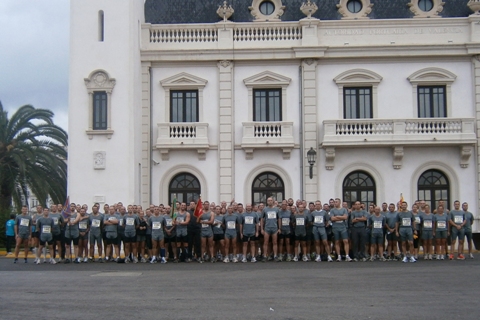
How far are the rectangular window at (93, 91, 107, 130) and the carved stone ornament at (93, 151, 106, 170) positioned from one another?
104 cm

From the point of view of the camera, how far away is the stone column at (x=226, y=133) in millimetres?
30047

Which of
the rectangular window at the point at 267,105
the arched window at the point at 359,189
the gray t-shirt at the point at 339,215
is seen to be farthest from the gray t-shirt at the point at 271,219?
the rectangular window at the point at 267,105

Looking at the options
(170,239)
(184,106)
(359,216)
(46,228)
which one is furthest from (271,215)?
(184,106)

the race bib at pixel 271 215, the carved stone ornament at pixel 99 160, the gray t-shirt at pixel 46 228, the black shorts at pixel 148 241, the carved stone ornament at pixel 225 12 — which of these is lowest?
the black shorts at pixel 148 241

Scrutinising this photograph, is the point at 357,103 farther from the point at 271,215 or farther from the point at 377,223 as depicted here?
the point at 271,215

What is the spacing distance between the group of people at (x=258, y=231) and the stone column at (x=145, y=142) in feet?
20.2

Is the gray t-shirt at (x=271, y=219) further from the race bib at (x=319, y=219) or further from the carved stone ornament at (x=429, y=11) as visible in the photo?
the carved stone ornament at (x=429, y=11)

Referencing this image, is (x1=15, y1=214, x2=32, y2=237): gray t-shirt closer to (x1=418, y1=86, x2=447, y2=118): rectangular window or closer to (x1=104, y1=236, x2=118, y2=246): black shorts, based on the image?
(x1=104, y1=236, x2=118, y2=246): black shorts

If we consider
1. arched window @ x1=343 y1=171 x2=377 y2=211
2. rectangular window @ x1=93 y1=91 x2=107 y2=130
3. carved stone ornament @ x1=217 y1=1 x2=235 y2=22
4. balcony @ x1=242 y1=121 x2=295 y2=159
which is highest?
carved stone ornament @ x1=217 y1=1 x2=235 y2=22

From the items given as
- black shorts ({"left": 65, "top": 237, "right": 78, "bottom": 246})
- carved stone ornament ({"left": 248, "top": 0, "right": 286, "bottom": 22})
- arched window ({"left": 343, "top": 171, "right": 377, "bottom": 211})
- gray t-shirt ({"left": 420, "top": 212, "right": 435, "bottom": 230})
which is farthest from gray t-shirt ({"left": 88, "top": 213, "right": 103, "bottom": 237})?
carved stone ornament ({"left": 248, "top": 0, "right": 286, "bottom": 22})

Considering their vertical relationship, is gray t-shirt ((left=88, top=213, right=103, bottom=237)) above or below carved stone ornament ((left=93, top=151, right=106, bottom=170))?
below

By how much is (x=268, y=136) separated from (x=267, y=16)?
547cm

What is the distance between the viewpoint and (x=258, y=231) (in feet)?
75.8

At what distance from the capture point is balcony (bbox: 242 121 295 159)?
2972 centimetres
